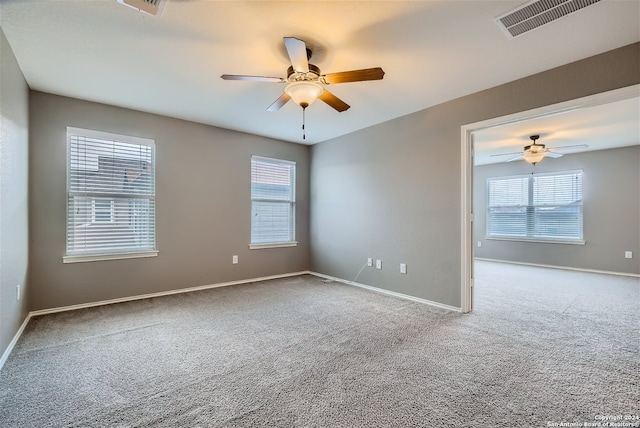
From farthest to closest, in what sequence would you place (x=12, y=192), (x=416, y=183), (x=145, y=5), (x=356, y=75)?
(x=416, y=183) < (x=12, y=192) < (x=356, y=75) < (x=145, y=5)

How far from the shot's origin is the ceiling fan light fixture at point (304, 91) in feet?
8.23

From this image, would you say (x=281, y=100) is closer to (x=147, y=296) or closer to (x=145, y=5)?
(x=145, y=5)

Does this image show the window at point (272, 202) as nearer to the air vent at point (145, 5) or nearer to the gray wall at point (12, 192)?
the gray wall at point (12, 192)

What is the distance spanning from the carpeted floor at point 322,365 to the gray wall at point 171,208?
0.41m

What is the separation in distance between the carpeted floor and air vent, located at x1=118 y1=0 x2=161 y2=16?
2.41 meters

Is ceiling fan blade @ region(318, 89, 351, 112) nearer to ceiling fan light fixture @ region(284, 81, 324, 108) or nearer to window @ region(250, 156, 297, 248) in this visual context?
ceiling fan light fixture @ region(284, 81, 324, 108)

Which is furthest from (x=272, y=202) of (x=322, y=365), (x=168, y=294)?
(x=322, y=365)

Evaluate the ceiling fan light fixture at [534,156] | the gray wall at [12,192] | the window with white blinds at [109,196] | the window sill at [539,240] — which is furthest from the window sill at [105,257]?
the window sill at [539,240]

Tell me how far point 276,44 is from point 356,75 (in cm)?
69

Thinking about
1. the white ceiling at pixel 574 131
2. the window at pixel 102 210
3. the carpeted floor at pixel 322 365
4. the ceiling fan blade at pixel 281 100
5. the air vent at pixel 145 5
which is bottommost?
the carpeted floor at pixel 322 365

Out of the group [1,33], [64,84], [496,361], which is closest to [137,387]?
[496,361]

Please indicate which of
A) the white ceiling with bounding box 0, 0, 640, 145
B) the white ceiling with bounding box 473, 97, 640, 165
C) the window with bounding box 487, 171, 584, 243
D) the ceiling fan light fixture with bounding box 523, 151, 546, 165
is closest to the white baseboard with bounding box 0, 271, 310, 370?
the white ceiling with bounding box 0, 0, 640, 145

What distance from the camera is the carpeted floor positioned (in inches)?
66.6

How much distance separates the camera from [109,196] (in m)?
3.75
